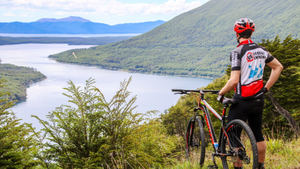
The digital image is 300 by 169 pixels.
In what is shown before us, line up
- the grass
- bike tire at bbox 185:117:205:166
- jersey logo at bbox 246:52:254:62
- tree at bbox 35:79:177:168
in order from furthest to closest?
bike tire at bbox 185:117:205:166, tree at bbox 35:79:177:168, the grass, jersey logo at bbox 246:52:254:62

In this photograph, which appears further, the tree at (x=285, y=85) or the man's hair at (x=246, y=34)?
the tree at (x=285, y=85)

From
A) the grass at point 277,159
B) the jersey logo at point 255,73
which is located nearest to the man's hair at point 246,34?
the jersey logo at point 255,73

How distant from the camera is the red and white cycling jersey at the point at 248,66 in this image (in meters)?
3.16

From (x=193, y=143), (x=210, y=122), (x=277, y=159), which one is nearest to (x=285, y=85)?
(x=277, y=159)

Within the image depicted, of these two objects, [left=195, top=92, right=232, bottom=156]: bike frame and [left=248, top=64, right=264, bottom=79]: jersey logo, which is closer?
[left=248, top=64, right=264, bottom=79]: jersey logo

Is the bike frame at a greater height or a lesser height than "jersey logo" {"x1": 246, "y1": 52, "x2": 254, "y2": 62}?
lesser

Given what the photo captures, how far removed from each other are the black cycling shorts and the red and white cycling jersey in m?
0.09

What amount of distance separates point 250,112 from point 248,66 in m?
0.53

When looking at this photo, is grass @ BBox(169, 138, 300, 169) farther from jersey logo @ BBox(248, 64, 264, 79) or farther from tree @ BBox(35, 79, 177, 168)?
jersey logo @ BBox(248, 64, 264, 79)

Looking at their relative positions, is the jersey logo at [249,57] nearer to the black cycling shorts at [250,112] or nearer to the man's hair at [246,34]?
the man's hair at [246,34]

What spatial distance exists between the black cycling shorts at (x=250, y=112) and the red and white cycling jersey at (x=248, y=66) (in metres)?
0.09

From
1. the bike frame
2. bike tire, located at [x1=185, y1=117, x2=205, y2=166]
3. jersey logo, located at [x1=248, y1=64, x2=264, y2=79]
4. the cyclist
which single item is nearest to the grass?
bike tire, located at [x1=185, y1=117, x2=205, y2=166]

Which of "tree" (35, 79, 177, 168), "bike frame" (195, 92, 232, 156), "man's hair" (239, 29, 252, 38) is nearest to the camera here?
"man's hair" (239, 29, 252, 38)

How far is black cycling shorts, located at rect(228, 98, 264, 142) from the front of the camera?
3.24 m
